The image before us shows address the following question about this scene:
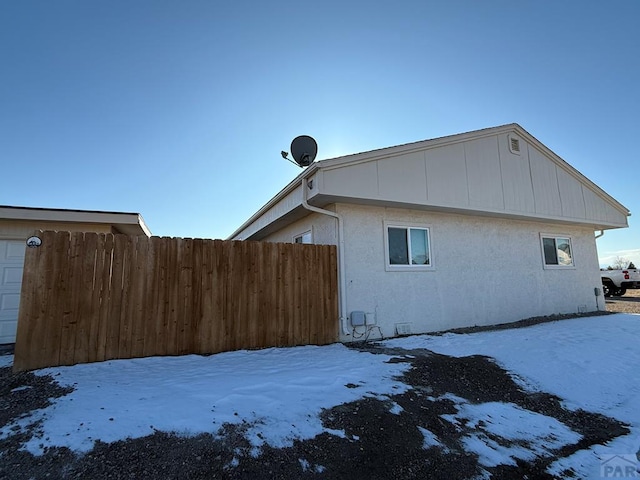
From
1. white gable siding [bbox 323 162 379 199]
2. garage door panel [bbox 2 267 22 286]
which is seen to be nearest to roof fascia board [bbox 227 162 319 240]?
white gable siding [bbox 323 162 379 199]

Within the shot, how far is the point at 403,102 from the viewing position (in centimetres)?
877

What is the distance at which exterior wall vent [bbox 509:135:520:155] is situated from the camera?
925 cm

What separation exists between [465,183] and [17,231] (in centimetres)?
1073

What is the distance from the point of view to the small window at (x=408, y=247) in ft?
24.4

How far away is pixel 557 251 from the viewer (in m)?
10.4

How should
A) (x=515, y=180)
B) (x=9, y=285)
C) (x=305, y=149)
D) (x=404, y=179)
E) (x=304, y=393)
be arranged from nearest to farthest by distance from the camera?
(x=304, y=393) → (x=9, y=285) → (x=404, y=179) → (x=305, y=149) → (x=515, y=180)

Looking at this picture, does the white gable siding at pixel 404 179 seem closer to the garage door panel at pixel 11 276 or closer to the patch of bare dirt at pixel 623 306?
the garage door panel at pixel 11 276

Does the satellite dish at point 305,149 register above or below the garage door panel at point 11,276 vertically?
above

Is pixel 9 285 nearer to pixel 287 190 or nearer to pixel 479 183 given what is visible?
pixel 287 190

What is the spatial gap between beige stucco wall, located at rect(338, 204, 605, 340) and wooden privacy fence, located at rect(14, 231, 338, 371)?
1038mm

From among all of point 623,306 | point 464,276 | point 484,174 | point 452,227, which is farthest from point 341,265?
point 623,306

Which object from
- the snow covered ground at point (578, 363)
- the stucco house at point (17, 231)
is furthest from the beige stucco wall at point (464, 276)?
the stucco house at point (17, 231)

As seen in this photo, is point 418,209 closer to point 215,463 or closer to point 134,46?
point 215,463

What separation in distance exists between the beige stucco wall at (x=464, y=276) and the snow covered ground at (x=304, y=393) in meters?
1.44
